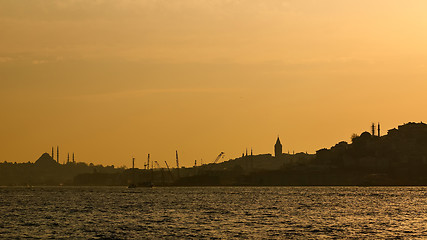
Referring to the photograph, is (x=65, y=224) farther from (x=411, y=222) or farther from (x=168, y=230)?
(x=411, y=222)

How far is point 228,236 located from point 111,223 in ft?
118

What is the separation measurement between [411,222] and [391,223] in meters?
4.36

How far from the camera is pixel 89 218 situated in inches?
5945

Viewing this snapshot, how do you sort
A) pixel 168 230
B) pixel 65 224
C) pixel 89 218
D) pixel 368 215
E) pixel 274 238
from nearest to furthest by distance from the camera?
1. pixel 274 238
2. pixel 168 230
3. pixel 65 224
4. pixel 89 218
5. pixel 368 215

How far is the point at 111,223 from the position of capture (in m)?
138

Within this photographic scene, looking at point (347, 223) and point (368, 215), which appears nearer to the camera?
point (347, 223)

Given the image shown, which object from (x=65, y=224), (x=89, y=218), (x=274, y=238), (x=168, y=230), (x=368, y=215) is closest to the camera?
(x=274, y=238)

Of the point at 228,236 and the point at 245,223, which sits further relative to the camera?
the point at 245,223

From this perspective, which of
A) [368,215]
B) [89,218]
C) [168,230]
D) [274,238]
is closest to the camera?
[274,238]

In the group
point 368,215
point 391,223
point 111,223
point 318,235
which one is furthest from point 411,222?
point 111,223

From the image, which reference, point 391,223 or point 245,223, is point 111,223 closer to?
point 245,223

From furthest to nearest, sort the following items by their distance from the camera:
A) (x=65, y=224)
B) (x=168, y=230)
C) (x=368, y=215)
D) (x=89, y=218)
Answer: (x=368, y=215) → (x=89, y=218) → (x=65, y=224) → (x=168, y=230)

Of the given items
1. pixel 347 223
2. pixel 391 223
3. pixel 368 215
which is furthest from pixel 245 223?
pixel 368 215

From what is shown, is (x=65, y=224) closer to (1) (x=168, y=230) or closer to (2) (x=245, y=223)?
(1) (x=168, y=230)
